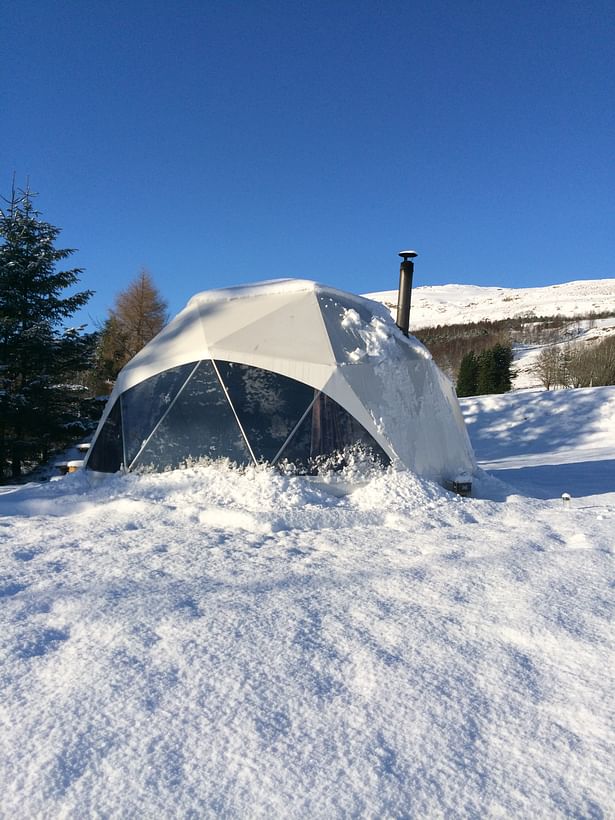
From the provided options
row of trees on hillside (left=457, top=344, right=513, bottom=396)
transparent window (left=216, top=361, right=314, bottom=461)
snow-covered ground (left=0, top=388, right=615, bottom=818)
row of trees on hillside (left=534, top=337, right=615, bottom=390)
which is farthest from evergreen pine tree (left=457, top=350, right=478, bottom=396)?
snow-covered ground (left=0, top=388, right=615, bottom=818)

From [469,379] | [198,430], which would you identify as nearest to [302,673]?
[198,430]

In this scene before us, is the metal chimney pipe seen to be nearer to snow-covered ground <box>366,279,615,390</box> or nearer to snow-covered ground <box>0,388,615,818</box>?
snow-covered ground <box>0,388,615,818</box>

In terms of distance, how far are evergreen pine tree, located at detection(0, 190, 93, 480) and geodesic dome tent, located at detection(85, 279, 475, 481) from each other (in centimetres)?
750

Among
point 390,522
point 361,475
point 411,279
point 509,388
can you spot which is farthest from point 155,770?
point 509,388

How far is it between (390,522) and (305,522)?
0.95 meters

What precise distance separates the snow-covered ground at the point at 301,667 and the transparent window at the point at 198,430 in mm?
1292

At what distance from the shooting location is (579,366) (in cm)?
2986

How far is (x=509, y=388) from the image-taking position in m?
35.6

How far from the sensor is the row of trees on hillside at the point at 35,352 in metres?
13.5

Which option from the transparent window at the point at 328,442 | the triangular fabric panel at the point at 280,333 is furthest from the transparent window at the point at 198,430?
the transparent window at the point at 328,442

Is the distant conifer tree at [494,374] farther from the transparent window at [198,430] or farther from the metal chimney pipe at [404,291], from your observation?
the transparent window at [198,430]

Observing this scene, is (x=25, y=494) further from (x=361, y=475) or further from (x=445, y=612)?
(x=445, y=612)

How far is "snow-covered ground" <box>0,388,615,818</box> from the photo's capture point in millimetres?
1770

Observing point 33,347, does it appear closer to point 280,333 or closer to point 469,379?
point 280,333
